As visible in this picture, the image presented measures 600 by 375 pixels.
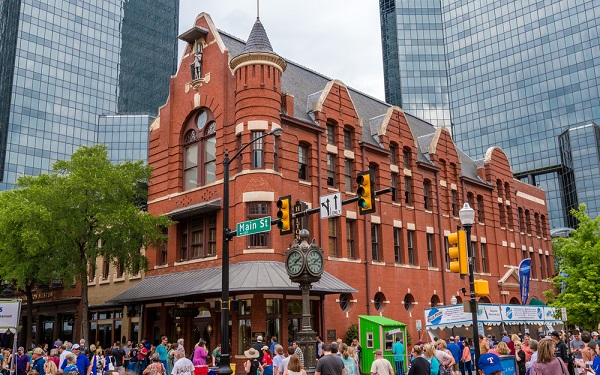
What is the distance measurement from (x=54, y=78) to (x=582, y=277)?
9846 cm

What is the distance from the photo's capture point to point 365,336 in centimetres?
2850

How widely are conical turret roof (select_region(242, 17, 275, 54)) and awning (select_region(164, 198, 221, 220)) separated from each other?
8.05 metres

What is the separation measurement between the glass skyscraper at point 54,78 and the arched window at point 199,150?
78685mm

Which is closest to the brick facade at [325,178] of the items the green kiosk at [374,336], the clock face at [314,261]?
the green kiosk at [374,336]

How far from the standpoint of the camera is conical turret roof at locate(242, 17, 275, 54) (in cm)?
3089

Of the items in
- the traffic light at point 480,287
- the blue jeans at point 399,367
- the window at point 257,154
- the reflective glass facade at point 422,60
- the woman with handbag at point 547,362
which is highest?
the reflective glass facade at point 422,60

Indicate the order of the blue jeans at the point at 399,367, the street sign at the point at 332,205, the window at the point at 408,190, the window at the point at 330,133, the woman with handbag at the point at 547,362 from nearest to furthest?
the woman with handbag at the point at 547,362
the street sign at the point at 332,205
the blue jeans at the point at 399,367
the window at the point at 330,133
the window at the point at 408,190

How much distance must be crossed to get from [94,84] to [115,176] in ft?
308

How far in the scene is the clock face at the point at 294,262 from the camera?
18797 mm

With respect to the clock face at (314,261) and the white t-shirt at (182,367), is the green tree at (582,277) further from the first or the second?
the white t-shirt at (182,367)

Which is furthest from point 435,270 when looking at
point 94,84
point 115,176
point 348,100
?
point 94,84

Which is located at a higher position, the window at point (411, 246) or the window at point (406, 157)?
the window at point (406, 157)

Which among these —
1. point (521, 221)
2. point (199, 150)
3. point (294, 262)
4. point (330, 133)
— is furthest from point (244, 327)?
point (521, 221)

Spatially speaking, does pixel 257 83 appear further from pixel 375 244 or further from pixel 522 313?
pixel 522 313
